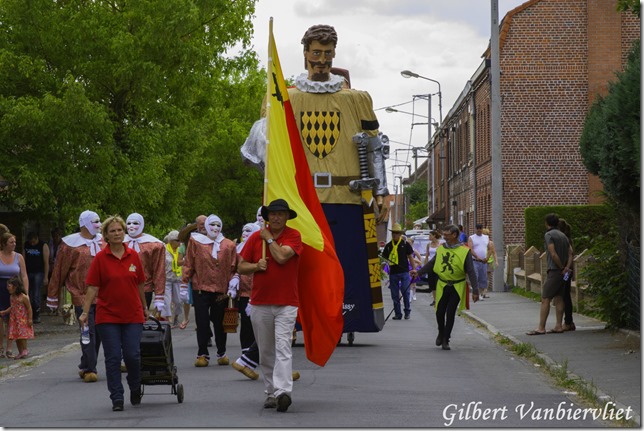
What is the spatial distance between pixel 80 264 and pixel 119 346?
8.03 feet

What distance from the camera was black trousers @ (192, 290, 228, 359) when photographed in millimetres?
14625

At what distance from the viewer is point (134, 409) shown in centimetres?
1091

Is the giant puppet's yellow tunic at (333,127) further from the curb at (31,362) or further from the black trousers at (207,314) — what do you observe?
the curb at (31,362)

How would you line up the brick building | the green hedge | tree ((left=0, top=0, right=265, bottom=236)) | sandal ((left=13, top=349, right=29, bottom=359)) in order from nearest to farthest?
sandal ((left=13, top=349, right=29, bottom=359)), tree ((left=0, top=0, right=265, bottom=236)), the green hedge, the brick building

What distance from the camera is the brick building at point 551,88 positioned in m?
41.9

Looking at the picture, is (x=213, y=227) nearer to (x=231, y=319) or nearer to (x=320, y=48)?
(x=231, y=319)

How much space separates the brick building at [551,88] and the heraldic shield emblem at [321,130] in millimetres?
27444

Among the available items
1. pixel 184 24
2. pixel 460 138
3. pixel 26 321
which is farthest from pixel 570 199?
pixel 26 321

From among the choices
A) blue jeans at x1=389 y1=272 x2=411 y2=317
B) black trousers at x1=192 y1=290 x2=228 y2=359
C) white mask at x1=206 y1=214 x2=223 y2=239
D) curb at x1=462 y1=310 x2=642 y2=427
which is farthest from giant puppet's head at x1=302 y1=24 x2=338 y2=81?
blue jeans at x1=389 y1=272 x2=411 y2=317

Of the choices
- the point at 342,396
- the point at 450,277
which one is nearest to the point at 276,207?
the point at 342,396

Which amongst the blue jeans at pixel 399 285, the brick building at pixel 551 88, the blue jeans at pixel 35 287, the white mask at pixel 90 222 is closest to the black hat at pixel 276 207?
the white mask at pixel 90 222

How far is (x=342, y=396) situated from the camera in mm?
11602

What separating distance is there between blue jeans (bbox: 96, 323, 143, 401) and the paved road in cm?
32

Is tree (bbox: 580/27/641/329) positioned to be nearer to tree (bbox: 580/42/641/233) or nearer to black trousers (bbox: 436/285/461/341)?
tree (bbox: 580/42/641/233)
